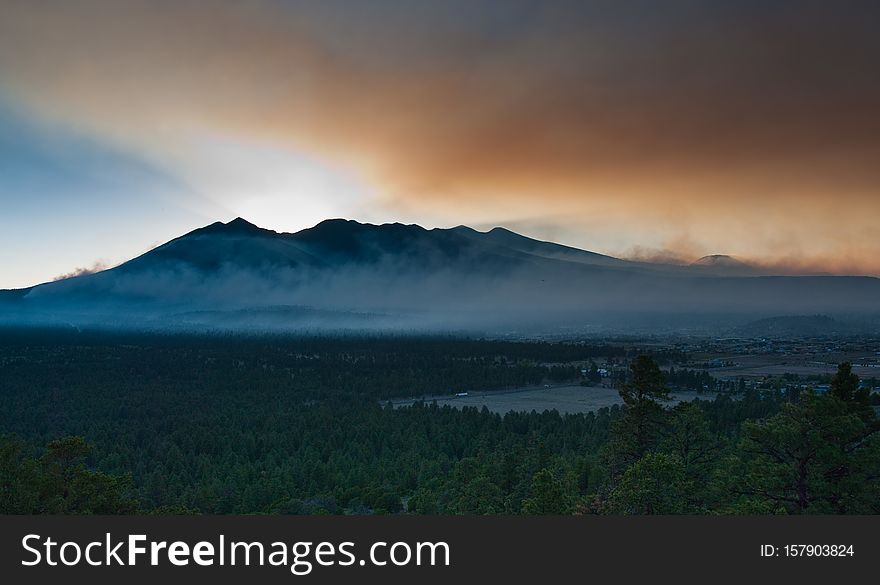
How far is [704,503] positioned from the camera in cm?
2030

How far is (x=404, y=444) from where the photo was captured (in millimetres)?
62500

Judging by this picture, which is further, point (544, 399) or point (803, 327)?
point (803, 327)

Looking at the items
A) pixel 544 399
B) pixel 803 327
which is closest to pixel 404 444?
pixel 544 399

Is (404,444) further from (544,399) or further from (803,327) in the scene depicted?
(803,327)

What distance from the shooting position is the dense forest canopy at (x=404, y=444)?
17.4m

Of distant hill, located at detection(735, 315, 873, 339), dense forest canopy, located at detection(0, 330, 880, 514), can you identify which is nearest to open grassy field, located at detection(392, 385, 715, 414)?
dense forest canopy, located at detection(0, 330, 880, 514)

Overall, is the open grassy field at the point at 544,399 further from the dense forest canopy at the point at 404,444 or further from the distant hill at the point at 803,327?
the distant hill at the point at 803,327

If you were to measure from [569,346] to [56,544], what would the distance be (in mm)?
179723

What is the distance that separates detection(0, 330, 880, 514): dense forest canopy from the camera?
17.4 meters

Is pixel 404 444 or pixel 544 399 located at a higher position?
pixel 404 444

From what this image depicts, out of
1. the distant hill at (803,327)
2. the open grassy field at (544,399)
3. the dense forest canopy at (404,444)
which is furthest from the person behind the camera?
the distant hill at (803,327)

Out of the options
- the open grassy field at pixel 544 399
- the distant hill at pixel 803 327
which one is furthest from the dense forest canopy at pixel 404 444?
the distant hill at pixel 803 327

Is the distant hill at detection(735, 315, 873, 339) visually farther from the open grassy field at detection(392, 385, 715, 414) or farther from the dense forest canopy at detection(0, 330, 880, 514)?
the open grassy field at detection(392, 385, 715, 414)

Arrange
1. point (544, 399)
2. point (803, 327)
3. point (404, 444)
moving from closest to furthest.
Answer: point (404, 444) → point (544, 399) → point (803, 327)
